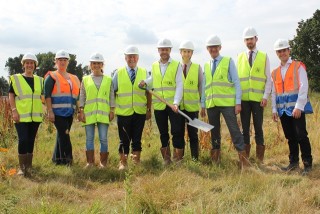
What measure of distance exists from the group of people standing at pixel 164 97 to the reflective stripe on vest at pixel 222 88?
2 centimetres

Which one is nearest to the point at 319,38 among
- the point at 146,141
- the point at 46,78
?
the point at 146,141

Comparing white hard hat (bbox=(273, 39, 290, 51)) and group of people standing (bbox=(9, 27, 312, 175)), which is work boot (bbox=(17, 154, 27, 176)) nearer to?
group of people standing (bbox=(9, 27, 312, 175))

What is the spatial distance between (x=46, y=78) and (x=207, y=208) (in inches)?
145

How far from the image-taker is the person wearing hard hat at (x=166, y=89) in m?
6.03

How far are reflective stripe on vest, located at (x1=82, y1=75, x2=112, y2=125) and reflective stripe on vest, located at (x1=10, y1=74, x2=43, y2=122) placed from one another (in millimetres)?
779

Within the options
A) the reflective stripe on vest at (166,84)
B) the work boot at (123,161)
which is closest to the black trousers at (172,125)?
the reflective stripe on vest at (166,84)

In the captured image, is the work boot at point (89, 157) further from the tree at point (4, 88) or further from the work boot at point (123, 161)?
the tree at point (4, 88)

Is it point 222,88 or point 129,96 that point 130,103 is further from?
point 222,88

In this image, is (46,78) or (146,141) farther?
(146,141)

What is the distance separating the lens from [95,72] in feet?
20.0

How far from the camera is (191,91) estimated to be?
6207mm

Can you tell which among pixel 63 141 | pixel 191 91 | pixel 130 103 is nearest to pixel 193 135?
pixel 191 91

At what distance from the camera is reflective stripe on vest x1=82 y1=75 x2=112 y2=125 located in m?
6.00

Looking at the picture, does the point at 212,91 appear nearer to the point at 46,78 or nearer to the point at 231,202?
the point at 231,202
